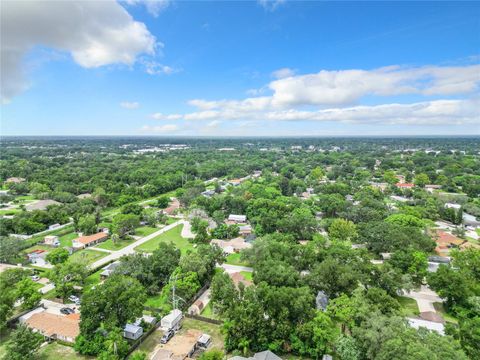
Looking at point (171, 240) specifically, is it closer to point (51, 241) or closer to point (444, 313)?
point (51, 241)

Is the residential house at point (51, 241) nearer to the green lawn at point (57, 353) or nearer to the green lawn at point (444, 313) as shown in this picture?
the green lawn at point (57, 353)

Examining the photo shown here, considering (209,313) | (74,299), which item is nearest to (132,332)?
(209,313)

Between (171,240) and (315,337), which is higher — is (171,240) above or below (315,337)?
below

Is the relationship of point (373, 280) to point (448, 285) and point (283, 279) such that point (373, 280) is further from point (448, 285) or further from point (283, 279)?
point (283, 279)

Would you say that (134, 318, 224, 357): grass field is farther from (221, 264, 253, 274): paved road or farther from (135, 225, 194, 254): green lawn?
(135, 225, 194, 254): green lawn

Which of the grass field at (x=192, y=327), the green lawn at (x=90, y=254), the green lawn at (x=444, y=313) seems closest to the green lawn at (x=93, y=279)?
the green lawn at (x=90, y=254)

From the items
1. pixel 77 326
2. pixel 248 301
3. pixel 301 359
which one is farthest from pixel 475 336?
pixel 77 326
